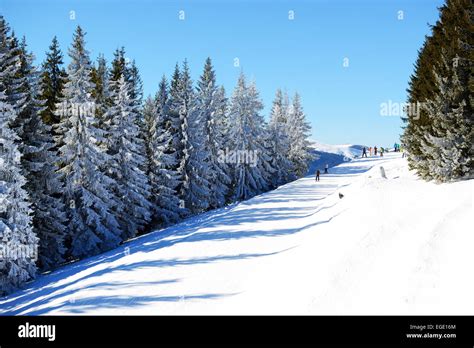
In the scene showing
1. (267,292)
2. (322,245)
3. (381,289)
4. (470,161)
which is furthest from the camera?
(470,161)

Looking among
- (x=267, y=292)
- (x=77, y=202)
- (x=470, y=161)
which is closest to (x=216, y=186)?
(x=77, y=202)

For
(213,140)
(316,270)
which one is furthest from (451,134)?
(213,140)

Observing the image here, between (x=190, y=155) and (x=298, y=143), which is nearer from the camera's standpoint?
(x=190, y=155)

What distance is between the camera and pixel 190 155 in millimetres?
36906

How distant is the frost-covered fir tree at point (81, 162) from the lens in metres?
24.6

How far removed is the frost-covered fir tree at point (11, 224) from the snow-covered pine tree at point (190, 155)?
18.8 meters

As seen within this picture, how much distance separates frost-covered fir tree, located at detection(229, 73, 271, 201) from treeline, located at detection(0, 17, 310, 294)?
137 millimetres

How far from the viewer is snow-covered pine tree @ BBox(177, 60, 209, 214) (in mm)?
36375

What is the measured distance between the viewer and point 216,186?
40.8m

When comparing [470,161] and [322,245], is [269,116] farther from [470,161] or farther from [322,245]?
[322,245]

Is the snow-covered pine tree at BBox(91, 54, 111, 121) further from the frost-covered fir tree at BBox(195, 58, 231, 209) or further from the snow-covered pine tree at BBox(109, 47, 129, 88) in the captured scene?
the frost-covered fir tree at BBox(195, 58, 231, 209)

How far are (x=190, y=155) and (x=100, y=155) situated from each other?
12368 mm

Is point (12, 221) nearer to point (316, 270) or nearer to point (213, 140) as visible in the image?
point (316, 270)
